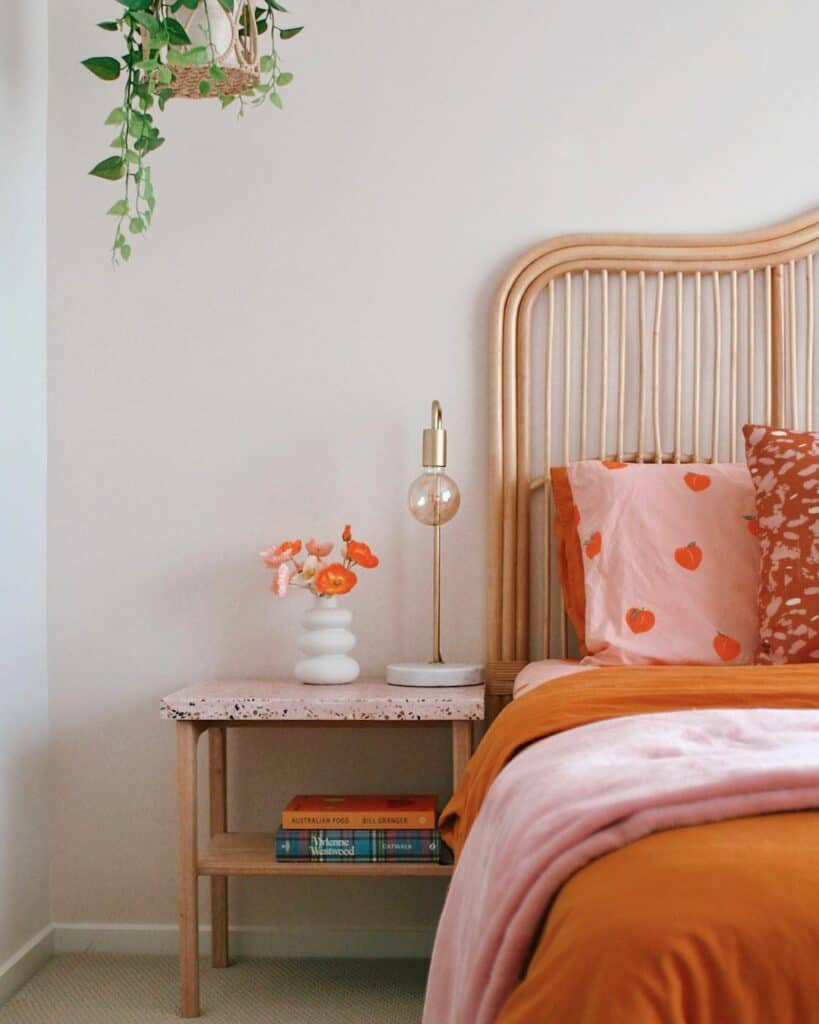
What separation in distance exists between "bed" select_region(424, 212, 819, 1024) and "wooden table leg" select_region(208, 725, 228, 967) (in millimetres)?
571

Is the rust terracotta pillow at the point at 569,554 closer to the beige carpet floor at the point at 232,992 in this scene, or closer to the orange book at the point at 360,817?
the orange book at the point at 360,817

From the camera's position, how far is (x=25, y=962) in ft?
7.77

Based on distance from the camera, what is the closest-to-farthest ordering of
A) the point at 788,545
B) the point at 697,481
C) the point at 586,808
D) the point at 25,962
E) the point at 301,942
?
the point at 586,808
the point at 788,545
the point at 697,481
the point at 25,962
the point at 301,942

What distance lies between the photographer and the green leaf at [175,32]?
7.16 ft

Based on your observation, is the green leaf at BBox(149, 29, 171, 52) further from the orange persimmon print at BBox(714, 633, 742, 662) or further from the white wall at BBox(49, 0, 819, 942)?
the orange persimmon print at BBox(714, 633, 742, 662)

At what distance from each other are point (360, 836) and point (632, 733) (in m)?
1.00

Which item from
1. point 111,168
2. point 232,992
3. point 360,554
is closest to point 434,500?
point 360,554

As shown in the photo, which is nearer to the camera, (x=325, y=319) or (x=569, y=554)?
A: (x=569, y=554)

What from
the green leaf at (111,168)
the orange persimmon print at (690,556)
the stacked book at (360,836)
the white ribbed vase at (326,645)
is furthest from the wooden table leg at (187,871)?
the green leaf at (111,168)

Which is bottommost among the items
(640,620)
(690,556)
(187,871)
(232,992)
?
(232,992)

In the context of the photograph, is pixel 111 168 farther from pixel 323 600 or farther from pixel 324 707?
pixel 324 707

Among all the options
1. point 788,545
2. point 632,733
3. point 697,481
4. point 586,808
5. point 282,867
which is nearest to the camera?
point 586,808

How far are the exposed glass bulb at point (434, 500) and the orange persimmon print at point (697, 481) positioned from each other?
0.45m

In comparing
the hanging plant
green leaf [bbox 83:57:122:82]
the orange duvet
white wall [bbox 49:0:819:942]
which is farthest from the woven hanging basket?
the orange duvet
